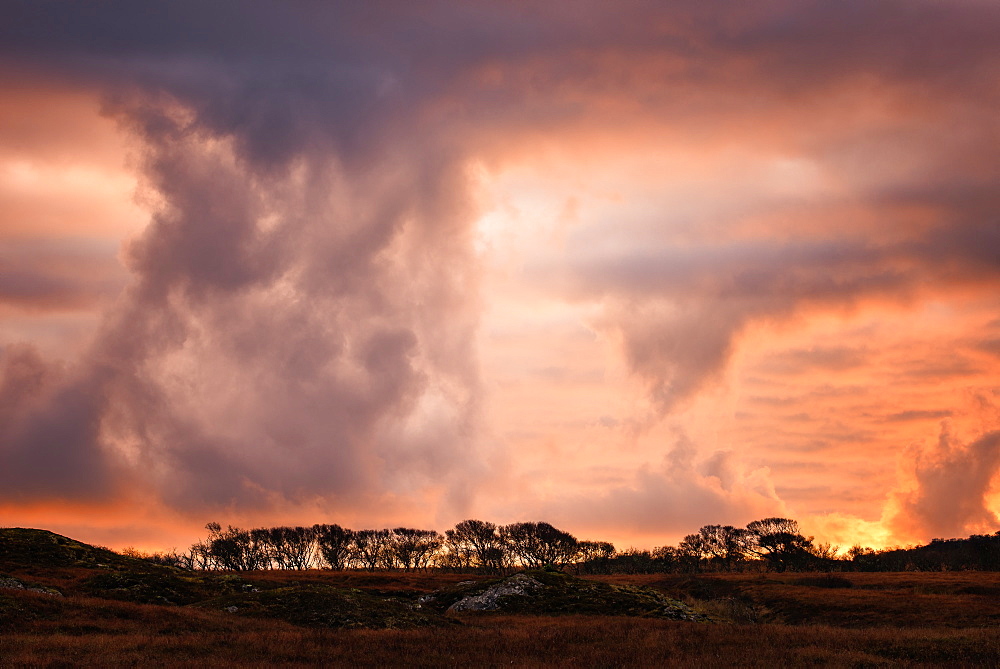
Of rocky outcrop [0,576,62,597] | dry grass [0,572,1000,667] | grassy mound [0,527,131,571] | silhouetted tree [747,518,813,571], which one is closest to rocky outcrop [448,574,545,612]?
dry grass [0,572,1000,667]

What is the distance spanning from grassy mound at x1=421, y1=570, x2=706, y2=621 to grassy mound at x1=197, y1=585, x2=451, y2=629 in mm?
12608

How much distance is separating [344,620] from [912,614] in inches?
2320

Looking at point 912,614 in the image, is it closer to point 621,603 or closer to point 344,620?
point 621,603

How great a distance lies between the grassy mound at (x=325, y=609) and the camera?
5075cm

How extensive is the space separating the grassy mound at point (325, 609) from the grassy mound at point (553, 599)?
12.6 meters

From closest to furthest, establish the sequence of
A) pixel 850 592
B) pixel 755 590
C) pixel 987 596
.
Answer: pixel 987 596
pixel 850 592
pixel 755 590

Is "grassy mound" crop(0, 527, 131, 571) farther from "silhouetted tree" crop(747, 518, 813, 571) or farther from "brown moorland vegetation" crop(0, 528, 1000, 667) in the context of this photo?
"silhouetted tree" crop(747, 518, 813, 571)

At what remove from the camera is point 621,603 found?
6669cm

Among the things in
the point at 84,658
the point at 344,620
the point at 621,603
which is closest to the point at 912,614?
the point at 621,603

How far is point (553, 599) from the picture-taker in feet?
225

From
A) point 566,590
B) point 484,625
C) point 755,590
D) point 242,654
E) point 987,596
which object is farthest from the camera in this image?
point 755,590

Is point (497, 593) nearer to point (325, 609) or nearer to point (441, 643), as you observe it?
point (325, 609)

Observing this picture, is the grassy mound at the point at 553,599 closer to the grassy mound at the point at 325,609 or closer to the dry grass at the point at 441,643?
the dry grass at the point at 441,643

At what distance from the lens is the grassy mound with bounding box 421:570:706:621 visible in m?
64.8
